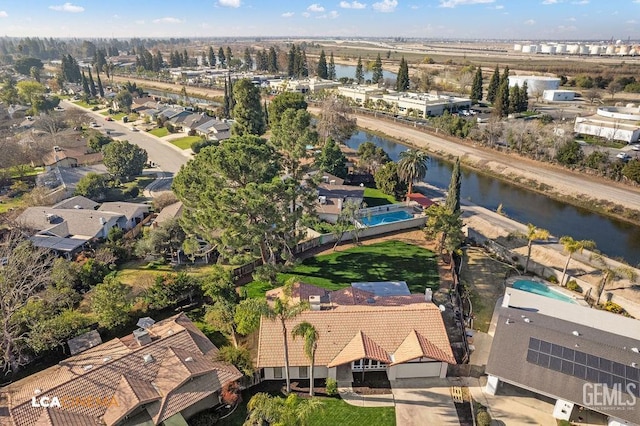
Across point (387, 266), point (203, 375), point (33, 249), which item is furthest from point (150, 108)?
point (203, 375)

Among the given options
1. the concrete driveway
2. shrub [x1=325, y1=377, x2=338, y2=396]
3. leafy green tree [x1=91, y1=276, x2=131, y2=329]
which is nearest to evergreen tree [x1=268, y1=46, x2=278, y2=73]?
leafy green tree [x1=91, y1=276, x2=131, y2=329]

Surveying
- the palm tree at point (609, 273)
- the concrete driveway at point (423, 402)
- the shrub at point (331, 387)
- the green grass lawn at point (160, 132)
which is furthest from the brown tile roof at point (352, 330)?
the green grass lawn at point (160, 132)

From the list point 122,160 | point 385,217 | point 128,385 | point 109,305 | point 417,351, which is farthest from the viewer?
point 122,160

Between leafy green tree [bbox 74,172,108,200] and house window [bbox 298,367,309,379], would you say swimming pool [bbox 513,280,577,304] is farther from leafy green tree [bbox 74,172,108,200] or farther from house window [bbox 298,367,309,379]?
leafy green tree [bbox 74,172,108,200]

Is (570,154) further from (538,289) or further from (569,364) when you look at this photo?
(569,364)

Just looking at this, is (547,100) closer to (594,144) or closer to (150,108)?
(594,144)

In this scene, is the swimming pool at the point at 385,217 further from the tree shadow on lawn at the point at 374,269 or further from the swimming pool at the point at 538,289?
the swimming pool at the point at 538,289

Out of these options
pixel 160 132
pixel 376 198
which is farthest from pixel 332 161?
pixel 160 132
